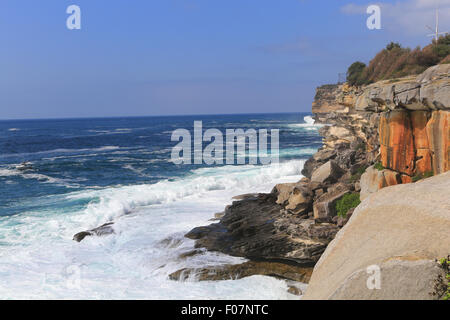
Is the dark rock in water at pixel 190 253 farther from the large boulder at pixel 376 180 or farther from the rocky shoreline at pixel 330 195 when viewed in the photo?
the large boulder at pixel 376 180

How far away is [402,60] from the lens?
72.4 ft

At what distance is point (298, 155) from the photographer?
47438 mm

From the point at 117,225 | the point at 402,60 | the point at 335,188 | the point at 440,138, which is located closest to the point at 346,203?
the point at 335,188

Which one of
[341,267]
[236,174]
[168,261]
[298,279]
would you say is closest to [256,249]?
[298,279]

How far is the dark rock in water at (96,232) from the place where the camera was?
1838 cm

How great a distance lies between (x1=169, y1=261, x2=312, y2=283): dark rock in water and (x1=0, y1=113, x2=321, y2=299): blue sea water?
0.32m

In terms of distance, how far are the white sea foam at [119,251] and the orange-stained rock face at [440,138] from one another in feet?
23.7

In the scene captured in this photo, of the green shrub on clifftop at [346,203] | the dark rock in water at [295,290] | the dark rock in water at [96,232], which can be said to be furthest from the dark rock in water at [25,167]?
the dark rock in water at [295,290]

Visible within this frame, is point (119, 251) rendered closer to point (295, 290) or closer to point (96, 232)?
point (96, 232)

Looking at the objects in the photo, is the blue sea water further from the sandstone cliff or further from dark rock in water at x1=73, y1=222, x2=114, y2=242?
the sandstone cliff

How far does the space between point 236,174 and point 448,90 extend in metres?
23.7

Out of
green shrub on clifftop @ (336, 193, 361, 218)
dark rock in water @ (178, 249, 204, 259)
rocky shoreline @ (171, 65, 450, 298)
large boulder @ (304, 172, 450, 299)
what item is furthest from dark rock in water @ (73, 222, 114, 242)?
large boulder @ (304, 172, 450, 299)

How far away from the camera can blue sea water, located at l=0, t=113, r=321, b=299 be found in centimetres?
1312
